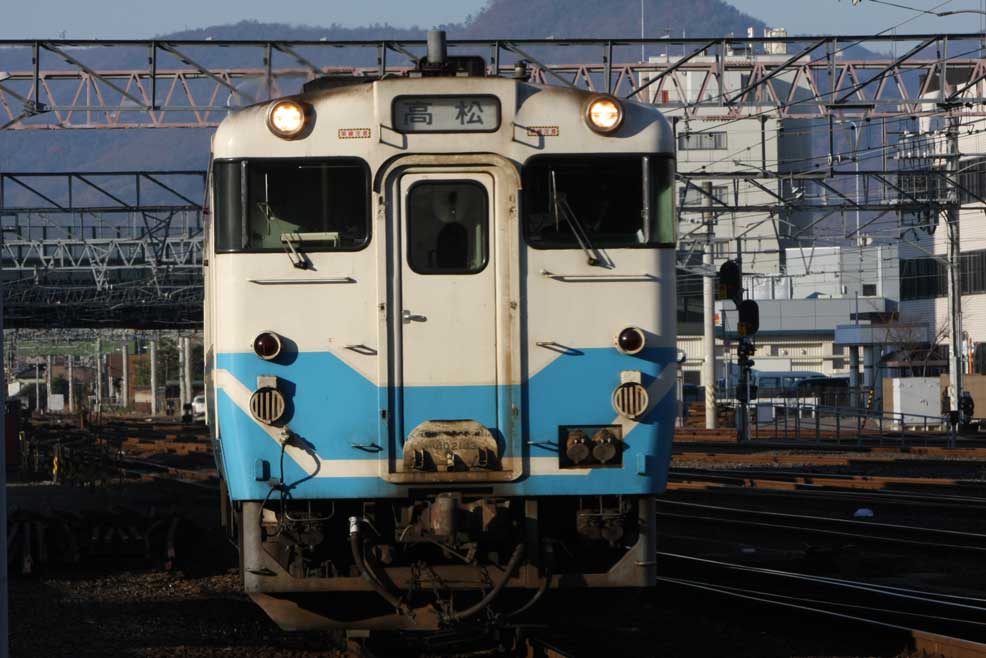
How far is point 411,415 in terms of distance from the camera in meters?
8.45

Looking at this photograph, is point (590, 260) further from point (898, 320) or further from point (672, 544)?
point (898, 320)

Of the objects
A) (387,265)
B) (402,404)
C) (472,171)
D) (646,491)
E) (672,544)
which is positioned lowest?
(672,544)

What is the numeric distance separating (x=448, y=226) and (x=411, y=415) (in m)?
1.14

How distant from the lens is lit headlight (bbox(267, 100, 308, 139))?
8.49 m

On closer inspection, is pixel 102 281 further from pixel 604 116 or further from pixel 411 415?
pixel 604 116

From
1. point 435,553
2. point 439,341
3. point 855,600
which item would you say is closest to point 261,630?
point 435,553

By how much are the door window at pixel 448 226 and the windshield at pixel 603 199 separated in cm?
31

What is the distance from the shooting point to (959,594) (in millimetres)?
11922

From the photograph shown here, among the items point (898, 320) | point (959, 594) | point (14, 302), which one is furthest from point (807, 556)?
point (898, 320)

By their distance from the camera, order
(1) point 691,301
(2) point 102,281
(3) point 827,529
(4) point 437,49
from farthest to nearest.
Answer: (1) point 691,301 < (2) point 102,281 < (3) point 827,529 < (4) point 437,49

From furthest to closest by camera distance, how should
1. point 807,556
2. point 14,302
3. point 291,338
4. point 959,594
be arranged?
point 14,302 < point 807,556 < point 959,594 < point 291,338

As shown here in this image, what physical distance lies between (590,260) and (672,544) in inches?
304

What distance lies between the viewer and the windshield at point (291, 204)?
8.51 meters

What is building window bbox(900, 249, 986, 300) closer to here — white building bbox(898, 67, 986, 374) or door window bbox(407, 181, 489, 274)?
white building bbox(898, 67, 986, 374)
